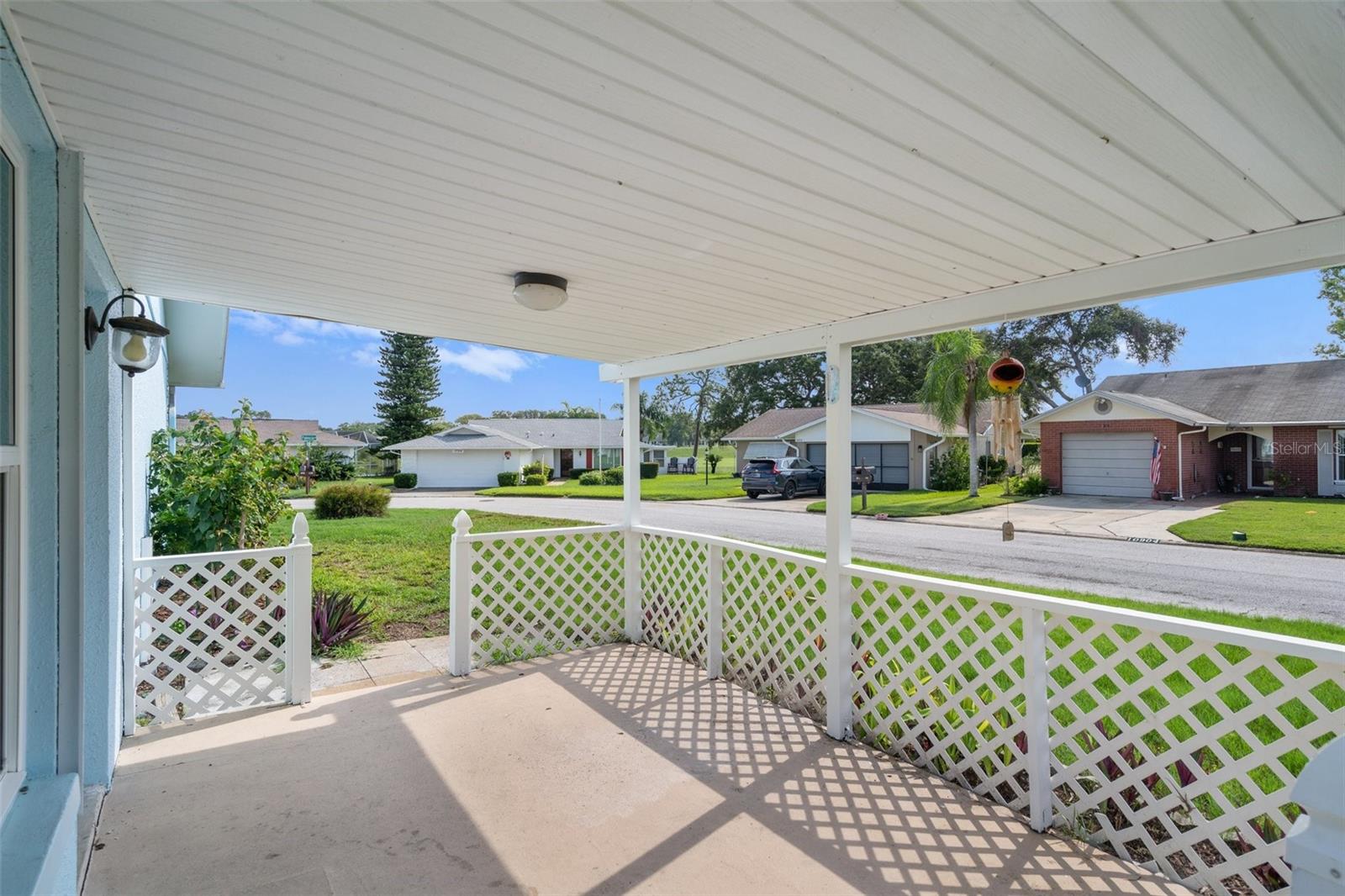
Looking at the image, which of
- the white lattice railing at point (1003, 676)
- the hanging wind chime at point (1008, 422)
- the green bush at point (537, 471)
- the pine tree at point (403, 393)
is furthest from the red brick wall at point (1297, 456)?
the pine tree at point (403, 393)

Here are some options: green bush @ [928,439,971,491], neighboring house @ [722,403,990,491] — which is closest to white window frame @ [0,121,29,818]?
neighboring house @ [722,403,990,491]

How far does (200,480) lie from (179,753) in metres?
2.20

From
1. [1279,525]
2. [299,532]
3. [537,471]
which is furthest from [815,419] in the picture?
[299,532]

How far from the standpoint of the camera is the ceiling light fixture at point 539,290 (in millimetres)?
3000

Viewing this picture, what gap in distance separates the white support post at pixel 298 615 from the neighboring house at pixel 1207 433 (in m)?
16.2

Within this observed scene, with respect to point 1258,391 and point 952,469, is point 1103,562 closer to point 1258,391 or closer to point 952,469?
point 1258,391

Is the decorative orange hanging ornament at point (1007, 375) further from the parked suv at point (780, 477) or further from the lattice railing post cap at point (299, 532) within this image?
the parked suv at point (780, 477)

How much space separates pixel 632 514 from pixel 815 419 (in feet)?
57.8

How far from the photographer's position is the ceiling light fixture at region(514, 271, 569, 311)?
3000mm

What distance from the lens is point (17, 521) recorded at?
1545 mm

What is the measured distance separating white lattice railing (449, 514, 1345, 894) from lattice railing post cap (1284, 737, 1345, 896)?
0.51 metres

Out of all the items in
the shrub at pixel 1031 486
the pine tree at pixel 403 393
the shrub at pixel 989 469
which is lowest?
the shrub at pixel 1031 486

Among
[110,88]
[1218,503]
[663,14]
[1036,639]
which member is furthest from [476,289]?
[1218,503]

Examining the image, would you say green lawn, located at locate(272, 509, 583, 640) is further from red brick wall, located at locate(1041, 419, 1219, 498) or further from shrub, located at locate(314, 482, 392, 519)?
red brick wall, located at locate(1041, 419, 1219, 498)
